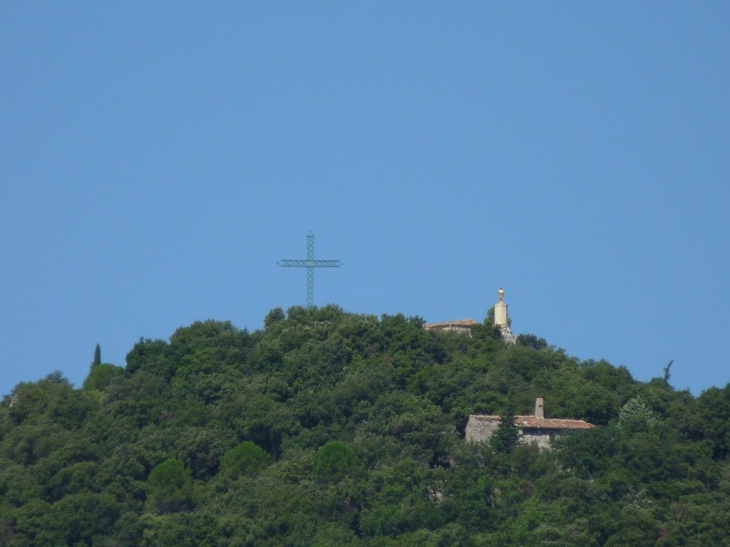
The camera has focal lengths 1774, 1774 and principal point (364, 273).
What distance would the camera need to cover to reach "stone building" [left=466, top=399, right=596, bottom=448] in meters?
56.4

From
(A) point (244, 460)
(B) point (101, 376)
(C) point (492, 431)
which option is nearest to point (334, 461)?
(A) point (244, 460)

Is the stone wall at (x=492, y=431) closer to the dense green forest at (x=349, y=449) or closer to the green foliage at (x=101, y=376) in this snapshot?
the dense green forest at (x=349, y=449)

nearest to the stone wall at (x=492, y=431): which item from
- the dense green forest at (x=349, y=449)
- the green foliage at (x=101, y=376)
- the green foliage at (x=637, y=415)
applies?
the dense green forest at (x=349, y=449)

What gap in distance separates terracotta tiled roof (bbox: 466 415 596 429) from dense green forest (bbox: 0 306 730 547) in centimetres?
52

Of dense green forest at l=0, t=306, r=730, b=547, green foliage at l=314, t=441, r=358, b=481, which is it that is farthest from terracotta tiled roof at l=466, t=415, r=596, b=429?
green foliage at l=314, t=441, r=358, b=481

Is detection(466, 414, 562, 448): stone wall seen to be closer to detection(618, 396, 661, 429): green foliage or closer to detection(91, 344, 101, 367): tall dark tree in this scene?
detection(618, 396, 661, 429): green foliage

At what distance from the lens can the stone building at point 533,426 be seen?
5641 centimetres

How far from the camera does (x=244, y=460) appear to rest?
190 ft

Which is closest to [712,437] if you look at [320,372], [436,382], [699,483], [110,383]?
[699,483]

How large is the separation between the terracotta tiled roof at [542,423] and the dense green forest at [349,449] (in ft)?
1.71

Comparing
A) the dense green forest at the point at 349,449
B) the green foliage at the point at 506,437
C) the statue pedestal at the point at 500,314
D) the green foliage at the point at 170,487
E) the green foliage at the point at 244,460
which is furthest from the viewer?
the statue pedestal at the point at 500,314

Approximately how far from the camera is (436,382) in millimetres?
60406

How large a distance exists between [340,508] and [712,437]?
12.6 meters

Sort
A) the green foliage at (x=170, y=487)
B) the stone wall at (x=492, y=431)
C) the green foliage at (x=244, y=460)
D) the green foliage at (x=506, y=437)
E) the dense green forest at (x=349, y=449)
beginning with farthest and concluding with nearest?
the green foliage at (x=244, y=460) < the green foliage at (x=170, y=487) < the stone wall at (x=492, y=431) < the green foliage at (x=506, y=437) < the dense green forest at (x=349, y=449)
